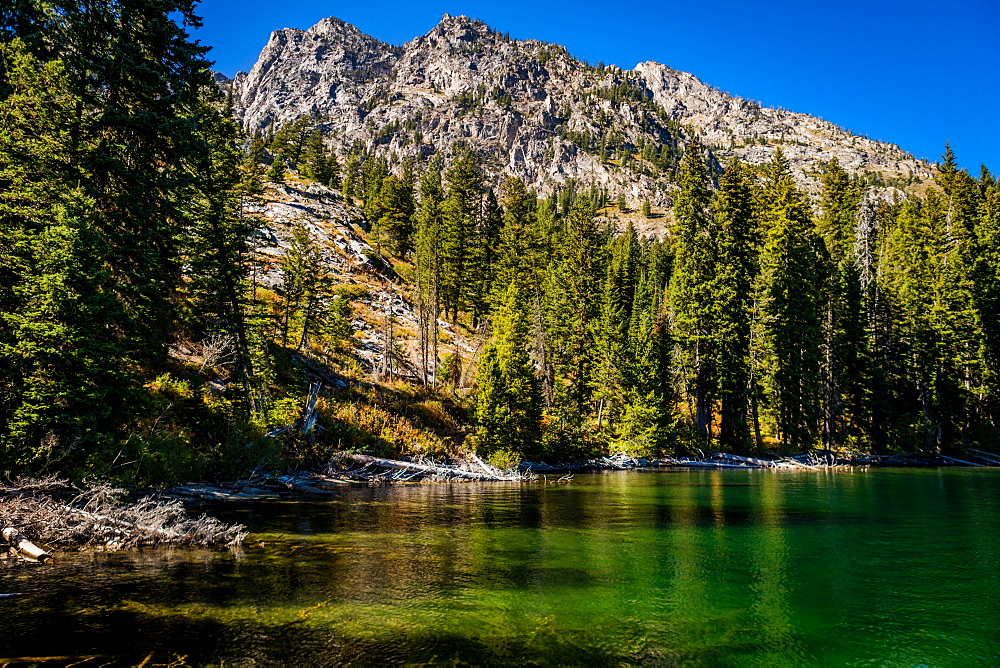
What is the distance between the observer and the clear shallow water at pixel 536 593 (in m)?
7.28

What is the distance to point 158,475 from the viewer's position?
17.7 meters

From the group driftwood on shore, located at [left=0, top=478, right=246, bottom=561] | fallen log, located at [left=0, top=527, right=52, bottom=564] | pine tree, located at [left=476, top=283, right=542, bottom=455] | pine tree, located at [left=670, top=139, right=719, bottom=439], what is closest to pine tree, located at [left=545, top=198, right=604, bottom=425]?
pine tree, located at [left=476, top=283, right=542, bottom=455]

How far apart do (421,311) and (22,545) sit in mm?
37542

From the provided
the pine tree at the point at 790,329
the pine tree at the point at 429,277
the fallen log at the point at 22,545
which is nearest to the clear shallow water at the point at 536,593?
the fallen log at the point at 22,545

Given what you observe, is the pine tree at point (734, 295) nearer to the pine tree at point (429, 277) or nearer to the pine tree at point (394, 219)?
the pine tree at point (429, 277)

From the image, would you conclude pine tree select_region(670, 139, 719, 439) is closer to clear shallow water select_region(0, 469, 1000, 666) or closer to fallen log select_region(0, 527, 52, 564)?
clear shallow water select_region(0, 469, 1000, 666)

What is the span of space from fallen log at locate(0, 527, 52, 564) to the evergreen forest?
2.24 m

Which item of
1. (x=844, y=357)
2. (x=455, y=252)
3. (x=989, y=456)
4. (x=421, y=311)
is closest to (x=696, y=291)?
(x=844, y=357)

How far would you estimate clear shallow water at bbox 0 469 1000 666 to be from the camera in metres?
7.28

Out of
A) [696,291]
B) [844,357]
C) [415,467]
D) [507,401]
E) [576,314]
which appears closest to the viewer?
[415,467]

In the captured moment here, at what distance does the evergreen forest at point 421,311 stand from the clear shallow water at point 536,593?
606cm

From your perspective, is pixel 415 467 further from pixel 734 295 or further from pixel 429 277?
pixel 429 277

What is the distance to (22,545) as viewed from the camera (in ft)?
37.1

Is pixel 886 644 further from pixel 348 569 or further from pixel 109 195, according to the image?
pixel 109 195
